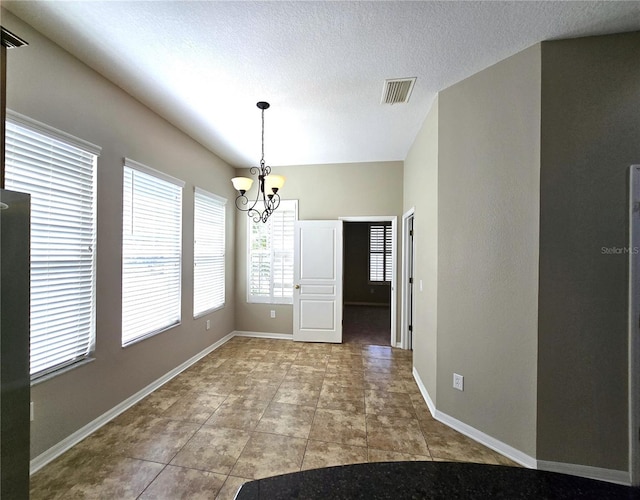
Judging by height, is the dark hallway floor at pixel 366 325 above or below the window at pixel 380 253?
below

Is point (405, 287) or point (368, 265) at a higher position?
point (368, 265)

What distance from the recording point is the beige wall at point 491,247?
1.92 meters

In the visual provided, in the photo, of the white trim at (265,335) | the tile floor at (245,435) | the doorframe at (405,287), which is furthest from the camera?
the white trim at (265,335)

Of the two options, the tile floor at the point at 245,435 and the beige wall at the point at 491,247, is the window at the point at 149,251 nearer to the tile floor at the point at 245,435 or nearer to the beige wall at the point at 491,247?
the tile floor at the point at 245,435

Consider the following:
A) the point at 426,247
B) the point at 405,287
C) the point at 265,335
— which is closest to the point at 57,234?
the point at 426,247

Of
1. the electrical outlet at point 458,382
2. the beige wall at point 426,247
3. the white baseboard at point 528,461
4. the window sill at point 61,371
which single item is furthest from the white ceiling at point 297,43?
the white baseboard at point 528,461

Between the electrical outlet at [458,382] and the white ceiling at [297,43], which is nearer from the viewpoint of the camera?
the white ceiling at [297,43]

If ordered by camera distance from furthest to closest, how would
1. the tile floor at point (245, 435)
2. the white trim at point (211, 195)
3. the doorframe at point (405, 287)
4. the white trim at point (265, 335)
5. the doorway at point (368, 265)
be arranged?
the doorway at point (368, 265), the white trim at point (265, 335), the doorframe at point (405, 287), the white trim at point (211, 195), the tile floor at point (245, 435)

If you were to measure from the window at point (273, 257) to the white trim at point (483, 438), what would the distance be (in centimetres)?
271

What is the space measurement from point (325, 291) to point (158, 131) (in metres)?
3.06

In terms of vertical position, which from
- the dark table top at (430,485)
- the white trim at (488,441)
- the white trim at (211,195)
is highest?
the white trim at (211,195)

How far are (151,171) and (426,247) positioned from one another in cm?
297

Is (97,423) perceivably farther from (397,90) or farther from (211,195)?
(397,90)

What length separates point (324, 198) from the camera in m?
4.49
